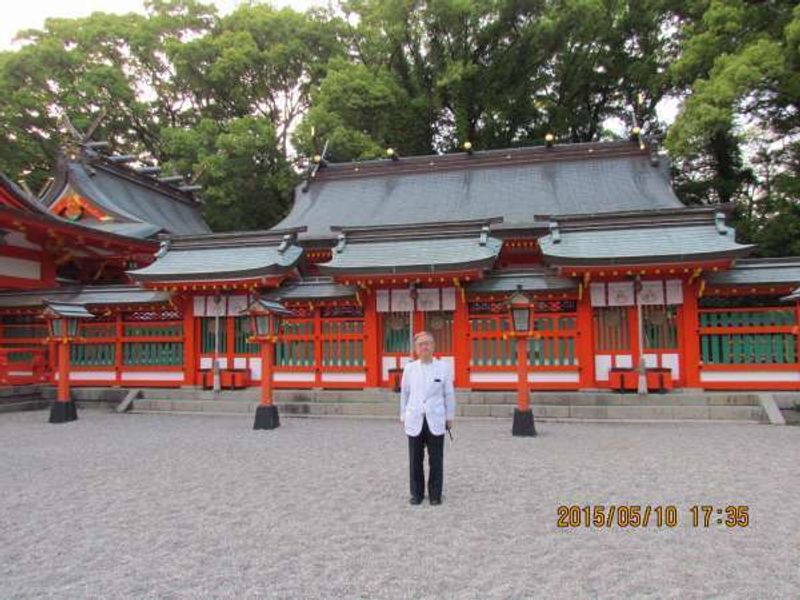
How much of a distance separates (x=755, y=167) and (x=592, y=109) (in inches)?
362

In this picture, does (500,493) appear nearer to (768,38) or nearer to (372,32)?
(768,38)

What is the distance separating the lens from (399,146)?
96.3 ft

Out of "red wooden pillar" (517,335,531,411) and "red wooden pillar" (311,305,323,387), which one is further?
"red wooden pillar" (311,305,323,387)

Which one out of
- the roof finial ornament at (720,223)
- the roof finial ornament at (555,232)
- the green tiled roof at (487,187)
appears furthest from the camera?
the green tiled roof at (487,187)

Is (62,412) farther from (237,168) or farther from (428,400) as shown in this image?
(237,168)

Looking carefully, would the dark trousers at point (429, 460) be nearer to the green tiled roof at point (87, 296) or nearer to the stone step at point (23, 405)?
the green tiled roof at point (87, 296)

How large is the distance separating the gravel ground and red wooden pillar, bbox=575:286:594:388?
2913 millimetres

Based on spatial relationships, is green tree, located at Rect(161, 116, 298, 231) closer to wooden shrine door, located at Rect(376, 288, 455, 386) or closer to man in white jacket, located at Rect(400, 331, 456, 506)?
wooden shrine door, located at Rect(376, 288, 455, 386)

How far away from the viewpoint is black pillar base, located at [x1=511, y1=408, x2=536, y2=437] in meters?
9.73

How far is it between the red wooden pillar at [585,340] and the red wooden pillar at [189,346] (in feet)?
30.0

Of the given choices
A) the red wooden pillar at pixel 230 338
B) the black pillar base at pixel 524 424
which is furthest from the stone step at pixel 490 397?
the black pillar base at pixel 524 424

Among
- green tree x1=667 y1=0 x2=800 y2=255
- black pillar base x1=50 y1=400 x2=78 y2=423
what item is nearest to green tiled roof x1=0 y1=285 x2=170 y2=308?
black pillar base x1=50 y1=400 x2=78 y2=423

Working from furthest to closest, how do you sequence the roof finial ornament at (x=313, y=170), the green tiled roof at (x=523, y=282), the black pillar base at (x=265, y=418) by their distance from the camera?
1. the roof finial ornament at (x=313, y=170)
2. the green tiled roof at (x=523, y=282)
3. the black pillar base at (x=265, y=418)

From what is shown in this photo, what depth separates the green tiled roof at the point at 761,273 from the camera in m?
11.9
